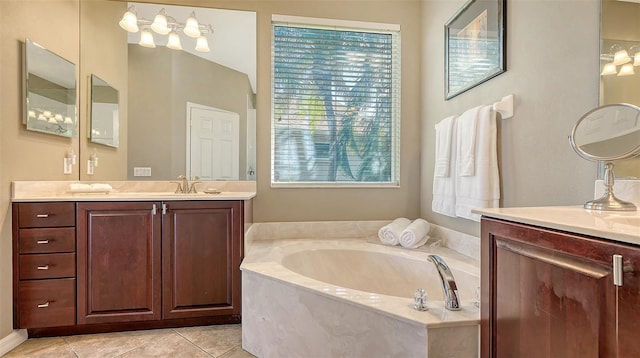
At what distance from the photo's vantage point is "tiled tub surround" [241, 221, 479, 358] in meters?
1.24

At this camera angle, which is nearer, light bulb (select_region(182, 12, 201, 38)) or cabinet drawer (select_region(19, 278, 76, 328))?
cabinet drawer (select_region(19, 278, 76, 328))

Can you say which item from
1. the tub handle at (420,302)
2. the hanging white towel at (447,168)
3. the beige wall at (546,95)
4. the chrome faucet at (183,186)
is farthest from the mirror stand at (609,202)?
the chrome faucet at (183,186)

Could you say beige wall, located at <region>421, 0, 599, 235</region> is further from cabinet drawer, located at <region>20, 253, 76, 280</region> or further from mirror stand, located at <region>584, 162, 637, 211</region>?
cabinet drawer, located at <region>20, 253, 76, 280</region>

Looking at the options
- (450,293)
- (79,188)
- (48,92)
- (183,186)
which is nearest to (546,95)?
(450,293)

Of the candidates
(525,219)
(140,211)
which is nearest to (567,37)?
(525,219)

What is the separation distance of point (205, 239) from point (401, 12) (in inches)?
96.3

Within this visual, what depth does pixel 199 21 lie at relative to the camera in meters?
2.56

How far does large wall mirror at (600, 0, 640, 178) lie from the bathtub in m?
0.88

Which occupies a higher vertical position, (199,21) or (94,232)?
(199,21)

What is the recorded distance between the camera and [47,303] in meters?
1.93

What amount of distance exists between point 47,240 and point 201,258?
90 cm

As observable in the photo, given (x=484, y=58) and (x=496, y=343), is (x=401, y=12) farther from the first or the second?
(x=496, y=343)

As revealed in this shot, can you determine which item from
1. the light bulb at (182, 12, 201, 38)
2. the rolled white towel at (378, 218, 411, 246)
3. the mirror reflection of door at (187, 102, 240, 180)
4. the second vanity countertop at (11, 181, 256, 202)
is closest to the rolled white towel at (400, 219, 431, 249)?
the rolled white towel at (378, 218, 411, 246)

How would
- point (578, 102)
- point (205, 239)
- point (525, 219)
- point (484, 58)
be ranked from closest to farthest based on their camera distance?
point (525, 219), point (578, 102), point (484, 58), point (205, 239)
